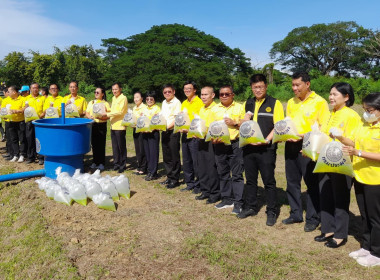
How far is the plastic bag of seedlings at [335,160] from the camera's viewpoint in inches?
123

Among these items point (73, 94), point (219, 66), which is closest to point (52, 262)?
point (73, 94)

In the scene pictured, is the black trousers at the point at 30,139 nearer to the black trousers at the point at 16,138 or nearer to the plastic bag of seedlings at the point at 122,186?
the black trousers at the point at 16,138

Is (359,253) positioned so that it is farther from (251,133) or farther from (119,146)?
(119,146)

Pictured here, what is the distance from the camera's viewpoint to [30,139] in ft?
23.0

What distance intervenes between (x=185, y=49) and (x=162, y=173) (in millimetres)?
29867

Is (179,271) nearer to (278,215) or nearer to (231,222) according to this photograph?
(231,222)

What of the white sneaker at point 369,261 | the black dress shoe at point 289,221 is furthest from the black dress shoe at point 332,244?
the black dress shoe at point 289,221

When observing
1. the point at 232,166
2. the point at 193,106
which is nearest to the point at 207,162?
the point at 232,166

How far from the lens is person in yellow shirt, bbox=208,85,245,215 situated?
4402 mm

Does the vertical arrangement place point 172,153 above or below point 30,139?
below

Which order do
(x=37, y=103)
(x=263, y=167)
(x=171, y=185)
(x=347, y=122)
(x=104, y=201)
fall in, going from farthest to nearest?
1. (x=37, y=103)
2. (x=171, y=185)
3. (x=104, y=201)
4. (x=263, y=167)
5. (x=347, y=122)

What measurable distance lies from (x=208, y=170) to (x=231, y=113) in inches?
38.0

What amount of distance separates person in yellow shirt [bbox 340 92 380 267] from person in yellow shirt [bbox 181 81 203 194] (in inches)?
97.2

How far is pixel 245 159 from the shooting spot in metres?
4.21
